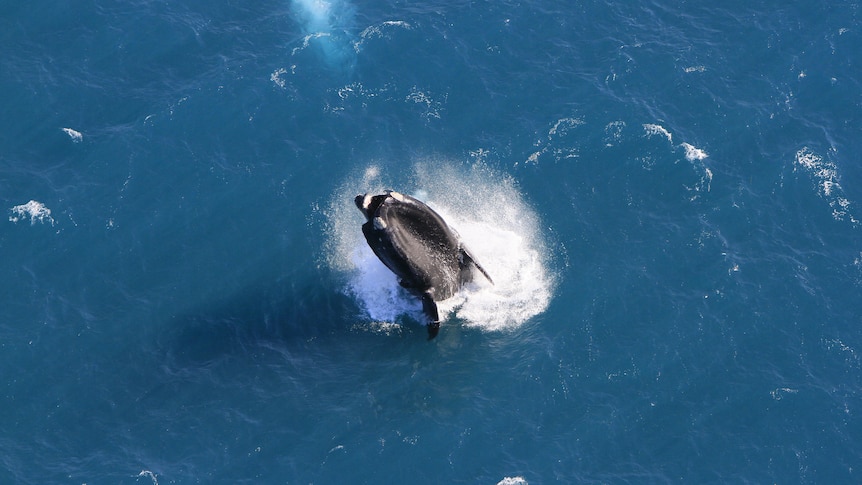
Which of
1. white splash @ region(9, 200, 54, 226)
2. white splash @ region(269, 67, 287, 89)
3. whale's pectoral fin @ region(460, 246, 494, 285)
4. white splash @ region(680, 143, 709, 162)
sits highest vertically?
white splash @ region(269, 67, 287, 89)

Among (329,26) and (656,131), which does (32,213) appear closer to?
(329,26)

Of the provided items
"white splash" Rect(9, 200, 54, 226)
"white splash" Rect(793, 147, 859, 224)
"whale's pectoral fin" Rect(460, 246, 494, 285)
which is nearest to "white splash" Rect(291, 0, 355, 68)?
"whale's pectoral fin" Rect(460, 246, 494, 285)

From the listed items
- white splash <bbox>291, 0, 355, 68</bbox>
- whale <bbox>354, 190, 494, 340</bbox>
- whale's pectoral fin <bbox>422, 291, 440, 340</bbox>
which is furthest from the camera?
white splash <bbox>291, 0, 355, 68</bbox>

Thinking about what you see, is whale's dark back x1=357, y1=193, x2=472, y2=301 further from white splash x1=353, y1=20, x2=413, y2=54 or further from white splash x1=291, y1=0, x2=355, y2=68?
white splash x1=353, y1=20, x2=413, y2=54

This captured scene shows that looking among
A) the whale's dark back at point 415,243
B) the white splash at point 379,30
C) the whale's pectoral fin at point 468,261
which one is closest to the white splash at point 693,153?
the whale's pectoral fin at point 468,261

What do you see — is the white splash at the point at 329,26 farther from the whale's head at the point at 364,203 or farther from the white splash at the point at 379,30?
the whale's head at the point at 364,203

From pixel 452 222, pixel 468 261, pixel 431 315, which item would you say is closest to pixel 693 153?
pixel 452 222
